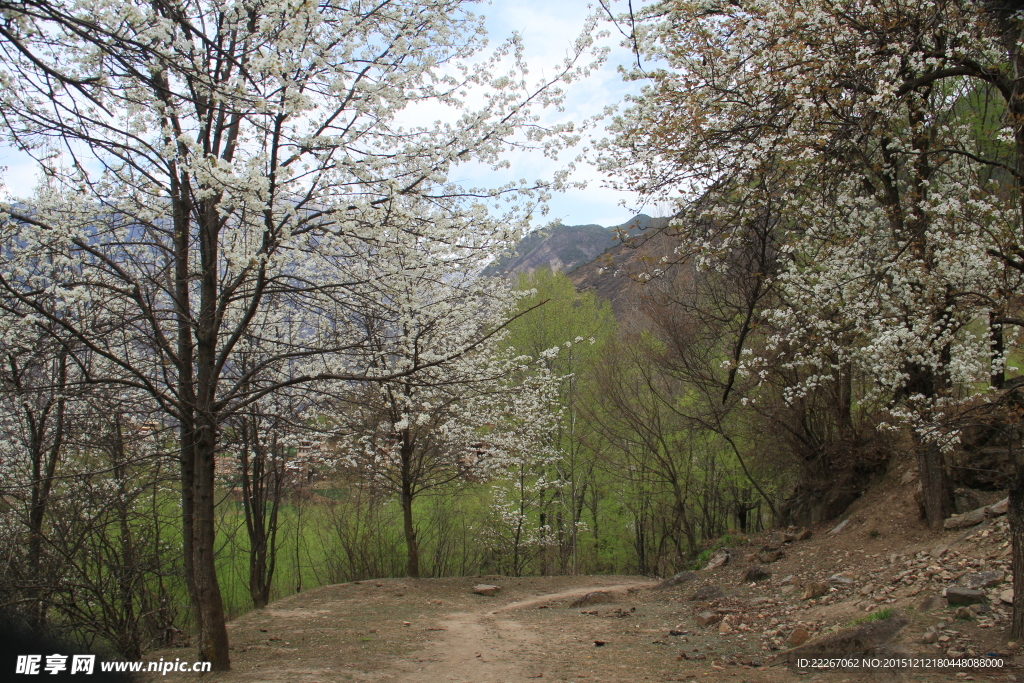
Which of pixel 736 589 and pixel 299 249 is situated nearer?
pixel 299 249

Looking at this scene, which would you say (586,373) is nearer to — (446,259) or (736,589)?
(736,589)

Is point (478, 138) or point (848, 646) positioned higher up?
point (478, 138)

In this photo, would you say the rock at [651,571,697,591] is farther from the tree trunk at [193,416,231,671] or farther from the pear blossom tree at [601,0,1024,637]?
the tree trunk at [193,416,231,671]

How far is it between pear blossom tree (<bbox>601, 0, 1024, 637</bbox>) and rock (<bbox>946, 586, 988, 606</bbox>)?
0.85m

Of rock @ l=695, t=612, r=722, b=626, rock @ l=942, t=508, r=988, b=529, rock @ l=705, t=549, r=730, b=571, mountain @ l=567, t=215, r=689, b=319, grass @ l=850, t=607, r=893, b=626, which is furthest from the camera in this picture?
rock @ l=705, t=549, r=730, b=571

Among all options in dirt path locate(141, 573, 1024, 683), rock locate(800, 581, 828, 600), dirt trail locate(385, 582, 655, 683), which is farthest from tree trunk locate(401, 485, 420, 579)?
rock locate(800, 581, 828, 600)

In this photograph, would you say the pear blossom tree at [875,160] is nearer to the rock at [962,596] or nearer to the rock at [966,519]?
the rock at [966,519]

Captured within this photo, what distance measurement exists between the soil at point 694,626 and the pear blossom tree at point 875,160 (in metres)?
0.80

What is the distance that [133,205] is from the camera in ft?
19.1

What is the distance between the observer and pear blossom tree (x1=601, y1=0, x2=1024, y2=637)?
5.94 meters

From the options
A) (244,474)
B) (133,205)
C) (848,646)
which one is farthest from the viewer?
(244,474)

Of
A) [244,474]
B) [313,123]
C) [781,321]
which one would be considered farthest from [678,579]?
[313,123]

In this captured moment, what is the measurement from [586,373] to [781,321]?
40.0 ft

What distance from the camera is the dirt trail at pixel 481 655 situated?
607 cm
